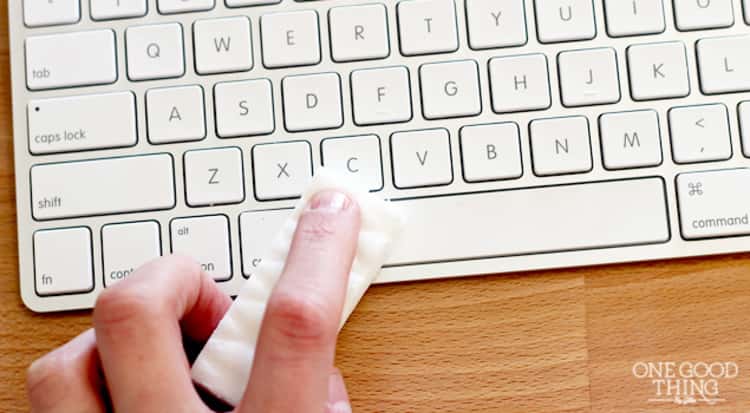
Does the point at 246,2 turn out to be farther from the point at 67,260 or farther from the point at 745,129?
the point at 745,129

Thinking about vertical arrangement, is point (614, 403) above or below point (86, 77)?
below

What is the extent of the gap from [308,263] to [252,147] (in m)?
0.10

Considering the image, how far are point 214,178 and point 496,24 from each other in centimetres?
20

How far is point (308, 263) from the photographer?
0.39m

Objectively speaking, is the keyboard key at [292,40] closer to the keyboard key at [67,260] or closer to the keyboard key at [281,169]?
the keyboard key at [281,169]

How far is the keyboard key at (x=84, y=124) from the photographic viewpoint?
1.49 ft

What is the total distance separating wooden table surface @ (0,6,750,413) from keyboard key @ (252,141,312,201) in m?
0.09

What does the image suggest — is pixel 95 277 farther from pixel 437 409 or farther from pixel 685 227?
pixel 685 227

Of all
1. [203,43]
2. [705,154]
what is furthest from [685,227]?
[203,43]

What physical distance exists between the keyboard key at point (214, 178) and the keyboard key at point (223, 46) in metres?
0.06

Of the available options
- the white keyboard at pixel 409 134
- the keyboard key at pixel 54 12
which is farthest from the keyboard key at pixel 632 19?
the keyboard key at pixel 54 12

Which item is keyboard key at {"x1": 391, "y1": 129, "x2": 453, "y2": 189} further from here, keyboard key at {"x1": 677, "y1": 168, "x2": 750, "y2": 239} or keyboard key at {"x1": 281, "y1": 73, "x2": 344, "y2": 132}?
keyboard key at {"x1": 677, "y1": 168, "x2": 750, "y2": 239}

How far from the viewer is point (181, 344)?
0.39m

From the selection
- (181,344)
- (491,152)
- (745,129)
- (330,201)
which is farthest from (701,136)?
(181,344)
